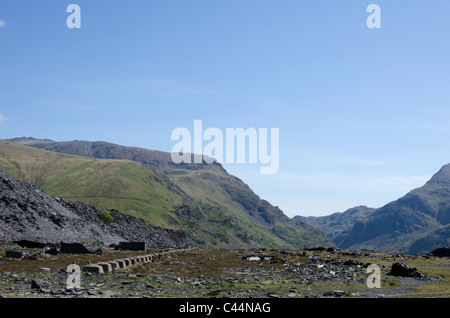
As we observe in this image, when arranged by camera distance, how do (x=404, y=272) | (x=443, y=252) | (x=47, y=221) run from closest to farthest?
(x=404, y=272)
(x=47, y=221)
(x=443, y=252)

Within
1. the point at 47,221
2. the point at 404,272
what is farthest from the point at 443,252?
the point at 47,221

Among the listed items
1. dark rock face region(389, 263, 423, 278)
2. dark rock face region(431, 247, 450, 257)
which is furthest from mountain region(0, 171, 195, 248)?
dark rock face region(431, 247, 450, 257)

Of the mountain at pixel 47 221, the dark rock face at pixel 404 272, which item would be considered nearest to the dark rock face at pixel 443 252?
the dark rock face at pixel 404 272

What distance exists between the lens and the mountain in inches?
2334

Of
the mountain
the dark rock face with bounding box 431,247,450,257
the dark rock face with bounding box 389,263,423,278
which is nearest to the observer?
the dark rock face with bounding box 389,263,423,278

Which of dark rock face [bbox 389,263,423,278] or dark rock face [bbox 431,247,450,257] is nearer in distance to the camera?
dark rock face [bbox 389,263,423,278]

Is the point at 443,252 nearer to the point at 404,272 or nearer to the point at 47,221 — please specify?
the point at 404,272

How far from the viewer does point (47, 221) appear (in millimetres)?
67000

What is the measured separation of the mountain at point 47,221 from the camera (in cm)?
5928

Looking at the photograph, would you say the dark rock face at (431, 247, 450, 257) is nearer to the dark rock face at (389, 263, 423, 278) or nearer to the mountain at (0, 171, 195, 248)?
the dark rock face at (389, 263, 423, 278)

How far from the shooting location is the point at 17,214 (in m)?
62.8

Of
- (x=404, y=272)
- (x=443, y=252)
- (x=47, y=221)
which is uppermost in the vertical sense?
(x=47, y=221)

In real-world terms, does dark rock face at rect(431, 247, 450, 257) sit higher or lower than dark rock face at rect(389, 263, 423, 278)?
lower
